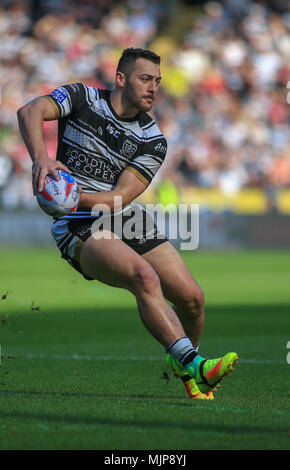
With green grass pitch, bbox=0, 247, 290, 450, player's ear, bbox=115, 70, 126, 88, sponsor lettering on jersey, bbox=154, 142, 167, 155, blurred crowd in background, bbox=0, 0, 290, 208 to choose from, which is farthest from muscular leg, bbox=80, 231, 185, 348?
blurred crowd in background, bbox=0, 0, 290, 208

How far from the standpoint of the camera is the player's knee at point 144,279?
19.2 feet

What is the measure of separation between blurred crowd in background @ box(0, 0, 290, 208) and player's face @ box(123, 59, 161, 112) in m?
18.2

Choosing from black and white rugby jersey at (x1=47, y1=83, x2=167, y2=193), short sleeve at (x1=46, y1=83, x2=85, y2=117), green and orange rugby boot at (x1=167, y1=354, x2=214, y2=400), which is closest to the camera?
green and orange rugby boot at (x1=167, y1=354, x2=214, y2=400)

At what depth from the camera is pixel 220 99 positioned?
26.6 metres

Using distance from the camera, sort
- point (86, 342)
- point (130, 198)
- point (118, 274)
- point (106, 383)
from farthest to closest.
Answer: point (86, 342), point (106, 383), point (130, 198), point (118, 274)

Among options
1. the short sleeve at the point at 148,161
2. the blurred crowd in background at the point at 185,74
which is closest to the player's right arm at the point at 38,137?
the short sleeve at the point at 148,161

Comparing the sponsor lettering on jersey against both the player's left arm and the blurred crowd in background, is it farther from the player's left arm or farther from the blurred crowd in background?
the blurred crowd in background

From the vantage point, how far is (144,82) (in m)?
6.33

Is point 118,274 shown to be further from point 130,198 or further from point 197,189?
point 197,189

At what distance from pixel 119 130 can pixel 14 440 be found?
8.65 feet

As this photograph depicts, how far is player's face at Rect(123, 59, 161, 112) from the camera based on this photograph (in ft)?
20.7

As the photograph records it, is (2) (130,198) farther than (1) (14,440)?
Yes
